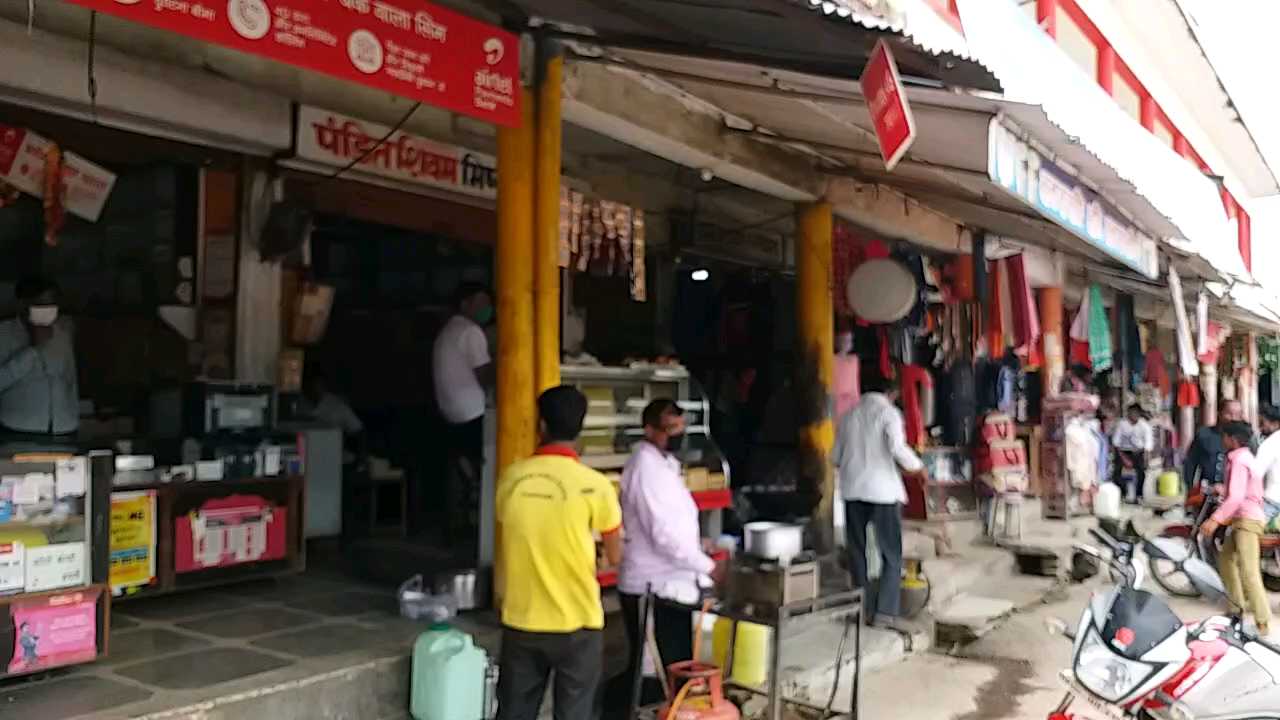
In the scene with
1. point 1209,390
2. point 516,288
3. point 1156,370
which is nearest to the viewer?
point 516,288

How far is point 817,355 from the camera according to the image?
8602mm

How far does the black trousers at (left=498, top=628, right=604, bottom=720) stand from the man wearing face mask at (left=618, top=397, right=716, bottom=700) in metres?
0.64

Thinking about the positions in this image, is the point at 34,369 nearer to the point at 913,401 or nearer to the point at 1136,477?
the point at 913,401

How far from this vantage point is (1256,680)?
435 centimetres

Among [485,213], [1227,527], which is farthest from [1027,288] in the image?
[485,213]

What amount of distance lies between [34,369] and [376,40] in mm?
2918

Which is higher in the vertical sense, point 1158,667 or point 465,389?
point 465,389

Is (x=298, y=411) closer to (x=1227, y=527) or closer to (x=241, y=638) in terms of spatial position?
(x=241, y=638)

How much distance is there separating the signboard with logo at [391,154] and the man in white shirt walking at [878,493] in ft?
9.91

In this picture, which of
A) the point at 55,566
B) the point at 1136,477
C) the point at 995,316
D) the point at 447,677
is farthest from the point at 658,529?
the point at 1136,477

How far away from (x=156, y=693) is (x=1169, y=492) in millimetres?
16532

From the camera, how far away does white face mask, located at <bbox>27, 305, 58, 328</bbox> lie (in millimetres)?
5500

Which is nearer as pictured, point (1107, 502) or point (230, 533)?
point (230, 533)

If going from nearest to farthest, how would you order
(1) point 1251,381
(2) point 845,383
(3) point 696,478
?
(3) point 696,478, (2) point 845,383, (1) point 1251,381
